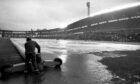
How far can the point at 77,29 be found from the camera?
114625mm

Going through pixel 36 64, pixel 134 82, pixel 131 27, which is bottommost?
pixel 134 82

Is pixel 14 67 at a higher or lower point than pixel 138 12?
lower

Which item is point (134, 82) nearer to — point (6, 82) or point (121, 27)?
point (6, 82)

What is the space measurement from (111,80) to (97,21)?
82.2 meters

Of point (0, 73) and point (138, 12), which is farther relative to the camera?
point (138, 12)

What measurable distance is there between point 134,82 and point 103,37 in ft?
214

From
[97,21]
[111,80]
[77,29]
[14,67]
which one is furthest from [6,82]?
[77,29]

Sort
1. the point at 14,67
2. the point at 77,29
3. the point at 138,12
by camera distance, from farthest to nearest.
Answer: the point at 77,29 → the point at 138,12 → the point at 14,67

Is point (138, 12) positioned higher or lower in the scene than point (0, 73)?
higher

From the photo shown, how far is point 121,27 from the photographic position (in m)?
73.9

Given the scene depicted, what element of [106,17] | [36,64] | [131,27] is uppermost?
[106,17]

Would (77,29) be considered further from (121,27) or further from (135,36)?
(135,36)

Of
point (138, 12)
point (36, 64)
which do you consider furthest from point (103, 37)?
point (36, 64)

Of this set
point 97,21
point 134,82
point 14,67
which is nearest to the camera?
point 134,82
